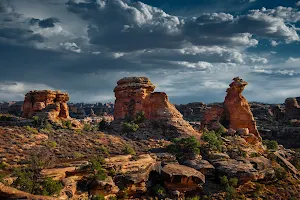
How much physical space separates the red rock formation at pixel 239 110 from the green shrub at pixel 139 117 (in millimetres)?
18924

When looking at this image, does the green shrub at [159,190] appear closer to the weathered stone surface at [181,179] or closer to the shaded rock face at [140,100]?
the weathered stone surface at [181,179]

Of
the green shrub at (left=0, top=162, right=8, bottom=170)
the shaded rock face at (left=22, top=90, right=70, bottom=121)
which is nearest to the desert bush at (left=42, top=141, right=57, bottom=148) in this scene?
the green shrub at (left=0, top=162, right=8, bottom=170)

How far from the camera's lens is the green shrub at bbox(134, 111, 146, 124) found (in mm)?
45500

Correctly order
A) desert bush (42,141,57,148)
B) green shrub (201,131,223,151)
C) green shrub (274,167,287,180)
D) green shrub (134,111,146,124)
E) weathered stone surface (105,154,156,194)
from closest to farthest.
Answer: weathered stone surface (105,154,156,194) → desert bush (42,141,57,148) → green shrub (274,167,287,180) → green shrub (201,131,223,151) → green shrub (134,111,146,124)

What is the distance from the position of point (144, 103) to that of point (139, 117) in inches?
112

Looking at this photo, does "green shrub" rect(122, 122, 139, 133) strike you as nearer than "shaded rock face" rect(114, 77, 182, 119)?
Yes

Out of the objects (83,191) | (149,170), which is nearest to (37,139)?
(83,191)

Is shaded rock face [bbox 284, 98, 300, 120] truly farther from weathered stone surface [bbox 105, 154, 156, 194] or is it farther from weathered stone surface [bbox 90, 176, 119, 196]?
weathered stone surface [bbox 90, 176, 119, 196]

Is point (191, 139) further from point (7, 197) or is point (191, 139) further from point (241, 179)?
point (7, 197)

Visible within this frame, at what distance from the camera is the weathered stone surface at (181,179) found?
29656 mm

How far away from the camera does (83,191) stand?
2523cm

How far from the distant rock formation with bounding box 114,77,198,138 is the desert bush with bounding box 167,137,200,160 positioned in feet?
23.5

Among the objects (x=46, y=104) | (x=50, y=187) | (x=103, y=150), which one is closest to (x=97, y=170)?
(x=50, y=187)

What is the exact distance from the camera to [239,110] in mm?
53969
